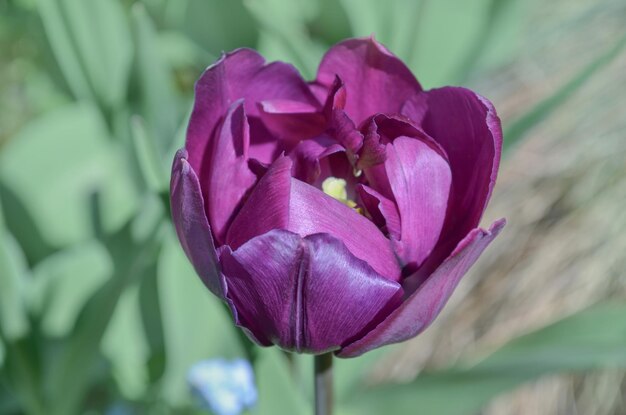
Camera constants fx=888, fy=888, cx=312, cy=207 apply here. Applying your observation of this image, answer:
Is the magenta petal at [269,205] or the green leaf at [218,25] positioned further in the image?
the green leaf at [218,25]

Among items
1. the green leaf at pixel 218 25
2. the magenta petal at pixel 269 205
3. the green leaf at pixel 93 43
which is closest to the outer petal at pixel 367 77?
the magenta petal at pixel 269 205

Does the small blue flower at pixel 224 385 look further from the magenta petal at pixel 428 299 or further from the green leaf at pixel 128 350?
the magenta petal at pixel 428 299

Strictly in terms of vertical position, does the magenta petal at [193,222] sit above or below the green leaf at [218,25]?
above

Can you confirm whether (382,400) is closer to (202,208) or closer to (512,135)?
(512,135)

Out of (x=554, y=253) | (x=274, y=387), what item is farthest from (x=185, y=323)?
(x=554, y=253)

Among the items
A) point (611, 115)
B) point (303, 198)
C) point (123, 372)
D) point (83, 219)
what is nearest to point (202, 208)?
point (303, 198)

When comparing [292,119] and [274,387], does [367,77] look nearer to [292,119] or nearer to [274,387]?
[292,119]

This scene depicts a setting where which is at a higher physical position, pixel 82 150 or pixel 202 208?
pixel 202 208

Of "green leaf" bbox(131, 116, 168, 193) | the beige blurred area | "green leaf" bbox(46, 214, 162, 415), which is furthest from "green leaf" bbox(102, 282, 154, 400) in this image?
the beige blurred area
